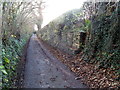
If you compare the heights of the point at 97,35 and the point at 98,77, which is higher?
the point at 97,35

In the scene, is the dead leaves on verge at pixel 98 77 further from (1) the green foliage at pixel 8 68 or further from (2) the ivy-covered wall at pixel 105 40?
(1) the green foliage at pixel 8 68

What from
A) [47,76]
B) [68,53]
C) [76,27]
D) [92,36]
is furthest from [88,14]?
[47,76]

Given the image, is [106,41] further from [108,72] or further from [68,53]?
[68,53]

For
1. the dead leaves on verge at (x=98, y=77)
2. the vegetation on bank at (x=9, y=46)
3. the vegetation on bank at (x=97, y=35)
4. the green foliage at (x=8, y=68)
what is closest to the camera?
the green foliage at (x=8, y=68)

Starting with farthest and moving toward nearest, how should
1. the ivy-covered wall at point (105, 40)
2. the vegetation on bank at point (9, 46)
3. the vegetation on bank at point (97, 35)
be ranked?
the vegetation on bank at point (97, 35), the ivy-covered wall at point (105, 40), the vegetation on bank at point (9, 46)

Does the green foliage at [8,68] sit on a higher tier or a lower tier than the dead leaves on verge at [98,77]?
higher

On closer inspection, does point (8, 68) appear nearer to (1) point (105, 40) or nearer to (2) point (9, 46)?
(2) point (9, 46)

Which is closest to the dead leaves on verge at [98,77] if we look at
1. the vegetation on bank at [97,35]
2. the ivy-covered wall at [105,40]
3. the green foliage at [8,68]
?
the vegetation on bank at [97,35]

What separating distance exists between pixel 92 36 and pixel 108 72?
9.30ft

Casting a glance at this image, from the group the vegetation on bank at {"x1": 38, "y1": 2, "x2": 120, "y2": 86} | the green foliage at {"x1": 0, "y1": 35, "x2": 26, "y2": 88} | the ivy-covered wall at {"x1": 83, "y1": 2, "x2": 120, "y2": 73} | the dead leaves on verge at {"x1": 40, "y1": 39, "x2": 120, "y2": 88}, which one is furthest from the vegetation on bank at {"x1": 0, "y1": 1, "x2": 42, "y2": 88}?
the ivy-covered wall at {"x1": 83, "y1": 2, "x2": 120, "y2": 73}

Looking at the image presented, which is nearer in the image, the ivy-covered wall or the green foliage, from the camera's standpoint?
the green foliage

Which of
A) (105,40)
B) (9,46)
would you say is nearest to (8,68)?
(9,46)

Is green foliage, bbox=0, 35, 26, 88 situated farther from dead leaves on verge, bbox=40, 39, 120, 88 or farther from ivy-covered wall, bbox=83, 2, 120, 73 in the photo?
ivy-covered wall, bbox=83, 2, 120, 73

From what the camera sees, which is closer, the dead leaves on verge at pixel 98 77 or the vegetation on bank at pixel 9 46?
the vegetation on bank at pixel 9 46
